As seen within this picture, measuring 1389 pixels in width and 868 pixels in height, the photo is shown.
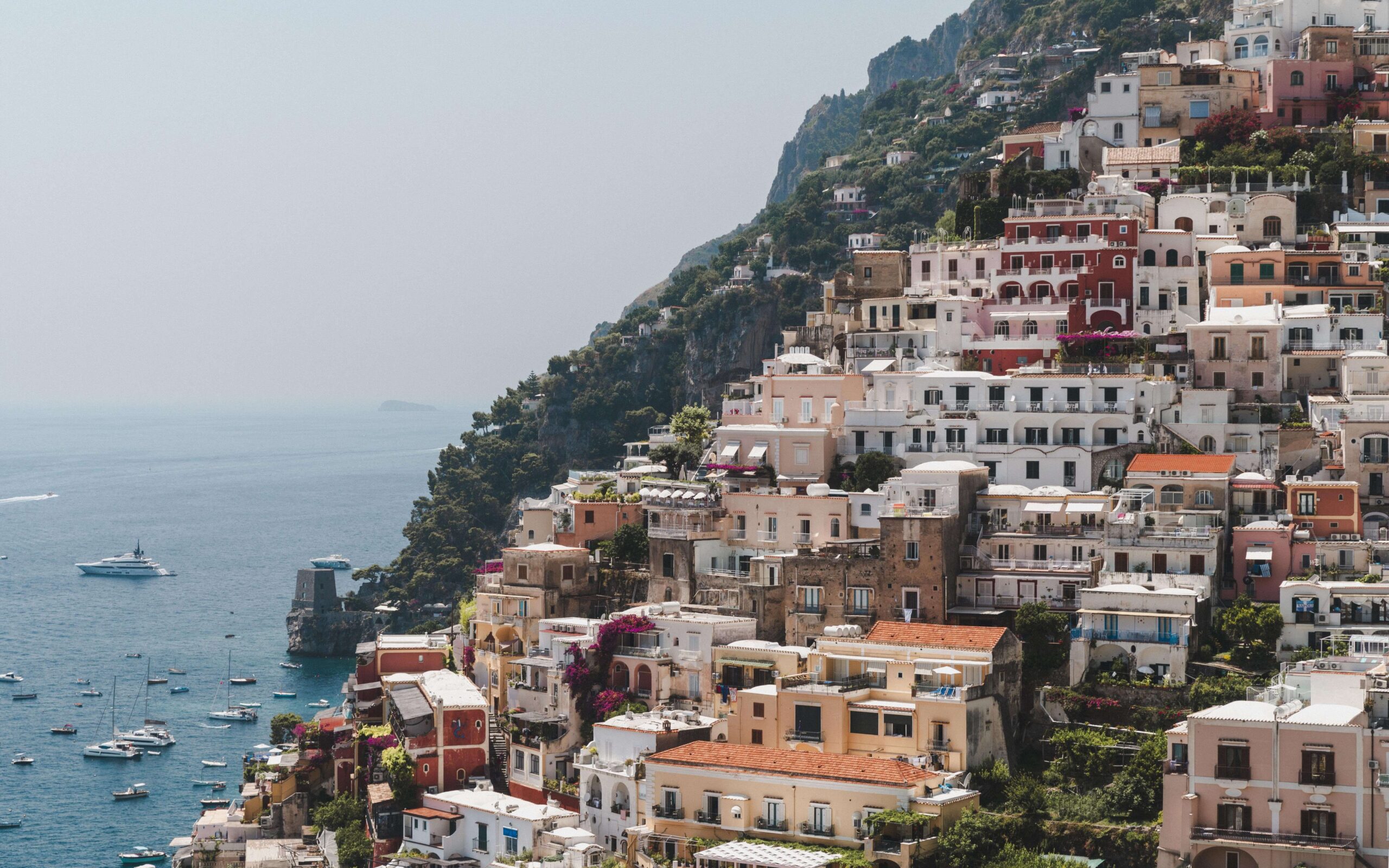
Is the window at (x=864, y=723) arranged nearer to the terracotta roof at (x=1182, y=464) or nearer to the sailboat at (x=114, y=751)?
the terracotta roof at (x=1182, y=464)

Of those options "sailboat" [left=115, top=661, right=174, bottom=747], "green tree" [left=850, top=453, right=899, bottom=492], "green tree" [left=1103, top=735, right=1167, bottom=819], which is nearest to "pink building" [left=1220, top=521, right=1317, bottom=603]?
"green tree" [left=1103, top=735, right=1167, bottom=819]

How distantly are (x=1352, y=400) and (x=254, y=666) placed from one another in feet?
255

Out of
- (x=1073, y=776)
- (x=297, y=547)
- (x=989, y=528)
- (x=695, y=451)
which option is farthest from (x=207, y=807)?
(x=297, y=547)

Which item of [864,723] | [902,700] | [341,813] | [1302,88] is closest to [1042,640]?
[902,700]

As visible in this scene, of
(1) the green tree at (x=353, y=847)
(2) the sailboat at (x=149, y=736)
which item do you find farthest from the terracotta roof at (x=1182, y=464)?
(2) the sailboat at (x=149, y=736)

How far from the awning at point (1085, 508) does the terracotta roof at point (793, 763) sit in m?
11.7

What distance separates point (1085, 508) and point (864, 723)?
11163mm

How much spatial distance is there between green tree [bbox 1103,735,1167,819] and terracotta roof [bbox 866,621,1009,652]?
4632 millimetres

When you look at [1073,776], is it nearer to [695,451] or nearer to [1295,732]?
[1295,732]

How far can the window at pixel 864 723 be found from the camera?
49812mm

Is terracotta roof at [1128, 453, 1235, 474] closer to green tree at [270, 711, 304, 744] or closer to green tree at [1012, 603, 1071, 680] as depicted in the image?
green tree at [1012, 603, 1071, 680]

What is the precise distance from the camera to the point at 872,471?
6256 centimetres

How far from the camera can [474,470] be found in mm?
134000

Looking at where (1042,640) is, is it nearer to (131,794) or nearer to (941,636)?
(941,636)
